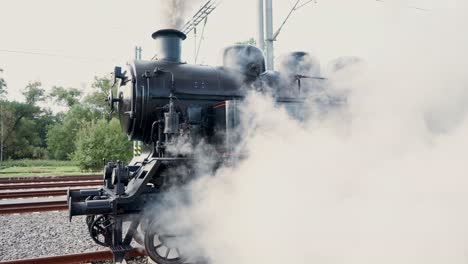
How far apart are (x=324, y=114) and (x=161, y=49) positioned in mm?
2538

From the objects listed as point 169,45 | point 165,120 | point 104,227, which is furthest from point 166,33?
point 104,227

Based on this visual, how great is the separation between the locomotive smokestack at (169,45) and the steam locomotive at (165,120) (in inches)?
0.6

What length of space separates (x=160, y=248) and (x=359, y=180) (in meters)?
2.57

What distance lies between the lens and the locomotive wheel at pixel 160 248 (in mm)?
3975

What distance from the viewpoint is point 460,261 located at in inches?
131

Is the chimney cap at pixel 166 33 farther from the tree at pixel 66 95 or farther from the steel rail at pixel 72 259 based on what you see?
the tree at pixel 66 95

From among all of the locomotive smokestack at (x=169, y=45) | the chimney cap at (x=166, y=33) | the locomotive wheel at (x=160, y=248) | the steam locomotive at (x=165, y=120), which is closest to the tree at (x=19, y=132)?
the steam locomotive at (x=165, y=120)

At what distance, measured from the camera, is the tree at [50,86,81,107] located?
197ft

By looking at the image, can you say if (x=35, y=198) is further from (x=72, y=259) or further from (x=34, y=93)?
(x=34, y=93)

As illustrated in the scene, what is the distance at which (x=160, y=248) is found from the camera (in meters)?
4.42

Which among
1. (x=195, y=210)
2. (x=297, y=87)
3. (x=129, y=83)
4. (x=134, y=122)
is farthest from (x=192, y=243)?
(x=297, y=87)

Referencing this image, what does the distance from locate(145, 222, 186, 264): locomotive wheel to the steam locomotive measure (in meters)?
0.01

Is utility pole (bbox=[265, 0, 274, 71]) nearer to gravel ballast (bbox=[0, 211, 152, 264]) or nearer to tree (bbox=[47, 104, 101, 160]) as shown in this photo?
gravel ballast (bbox=[0, 211, 152, 264])

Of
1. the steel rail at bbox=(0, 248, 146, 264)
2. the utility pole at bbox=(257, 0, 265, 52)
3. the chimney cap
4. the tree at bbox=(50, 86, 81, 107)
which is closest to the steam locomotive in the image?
the chimney cap
